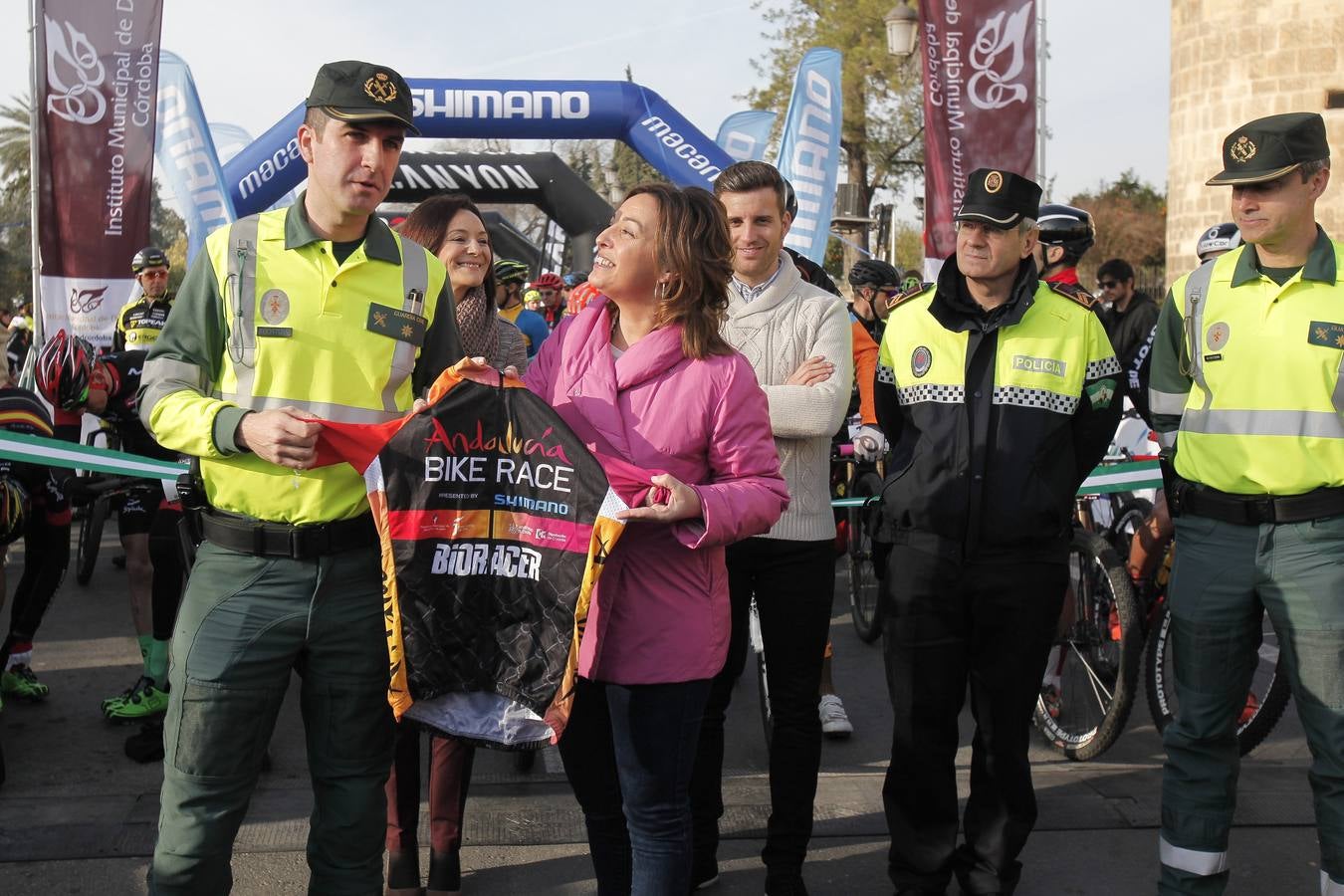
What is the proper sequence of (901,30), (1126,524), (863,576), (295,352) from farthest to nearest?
(901,30) → (863,576) → (1126,524) → (295,352)

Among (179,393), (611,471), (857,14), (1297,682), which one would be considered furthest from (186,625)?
(857,14)

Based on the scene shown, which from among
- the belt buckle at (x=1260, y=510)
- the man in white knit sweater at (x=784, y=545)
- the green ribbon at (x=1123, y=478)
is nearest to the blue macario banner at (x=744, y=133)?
the green ribbon at (x=1123, y=478)

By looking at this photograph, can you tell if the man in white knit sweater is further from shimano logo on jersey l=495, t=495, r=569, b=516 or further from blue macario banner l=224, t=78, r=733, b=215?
blue macario banner l=224, t=78, r=733, b=215

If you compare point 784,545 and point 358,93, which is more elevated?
point 358,93

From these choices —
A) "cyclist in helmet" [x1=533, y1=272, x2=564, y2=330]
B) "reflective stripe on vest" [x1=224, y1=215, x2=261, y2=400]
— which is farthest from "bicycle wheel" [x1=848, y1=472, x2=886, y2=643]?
"cyclist in helmet" [x1=533, y1=272, x2=564, y2=330]

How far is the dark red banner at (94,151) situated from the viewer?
427 inches

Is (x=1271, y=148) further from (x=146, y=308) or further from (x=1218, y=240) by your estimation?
(x=146, y=308)

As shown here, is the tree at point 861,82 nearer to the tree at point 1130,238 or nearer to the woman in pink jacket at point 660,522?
the tree at point 1130,238

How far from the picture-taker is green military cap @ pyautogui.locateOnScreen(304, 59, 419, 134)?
2.96 meters

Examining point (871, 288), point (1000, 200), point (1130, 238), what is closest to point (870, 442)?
point (1000, 200)

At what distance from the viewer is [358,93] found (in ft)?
9.73

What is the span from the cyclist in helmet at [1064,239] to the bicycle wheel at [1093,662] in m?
1.16

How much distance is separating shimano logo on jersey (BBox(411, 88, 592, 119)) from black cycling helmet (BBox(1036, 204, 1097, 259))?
8.43m

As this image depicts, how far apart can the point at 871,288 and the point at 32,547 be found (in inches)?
222
